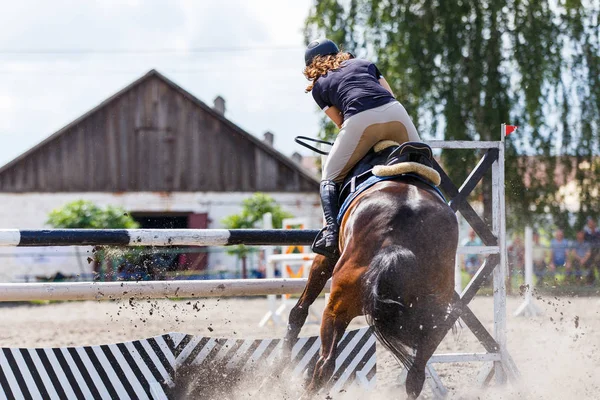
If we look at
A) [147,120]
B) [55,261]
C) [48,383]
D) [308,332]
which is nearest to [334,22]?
[147,120]

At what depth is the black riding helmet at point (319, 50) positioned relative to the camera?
512 centimetres

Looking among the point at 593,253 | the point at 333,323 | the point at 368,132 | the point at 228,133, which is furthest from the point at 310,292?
the point at 228,133

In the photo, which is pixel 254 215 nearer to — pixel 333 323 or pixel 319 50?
pixel 319 50

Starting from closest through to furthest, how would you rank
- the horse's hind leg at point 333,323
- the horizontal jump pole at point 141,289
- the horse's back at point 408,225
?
the horse's back at point 408,225
the horse's hind leg at point 333,323
the horizontal jump pole at point 141,289

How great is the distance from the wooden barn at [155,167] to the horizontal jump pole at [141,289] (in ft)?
74.5

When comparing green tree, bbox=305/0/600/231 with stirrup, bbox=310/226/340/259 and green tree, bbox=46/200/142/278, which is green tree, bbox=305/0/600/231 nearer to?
green tree, bbox=46/200/142/278

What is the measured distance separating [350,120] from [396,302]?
1.29 metres

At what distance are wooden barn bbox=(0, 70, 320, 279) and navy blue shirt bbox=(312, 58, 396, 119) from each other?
76.7 feet

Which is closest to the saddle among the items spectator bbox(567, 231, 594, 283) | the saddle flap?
the saddle flap

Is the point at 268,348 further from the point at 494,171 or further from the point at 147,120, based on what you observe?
the point at 147,120

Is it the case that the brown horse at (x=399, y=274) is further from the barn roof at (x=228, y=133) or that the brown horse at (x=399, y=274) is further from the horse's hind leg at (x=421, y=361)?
the barn roof at (x=228, y=133)

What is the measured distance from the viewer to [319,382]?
14.0ft

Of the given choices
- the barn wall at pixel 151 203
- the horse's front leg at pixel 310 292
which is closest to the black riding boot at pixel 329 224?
the horse's front leg at pixel 310 292

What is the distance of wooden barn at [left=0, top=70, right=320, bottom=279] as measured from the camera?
28.3 meters
